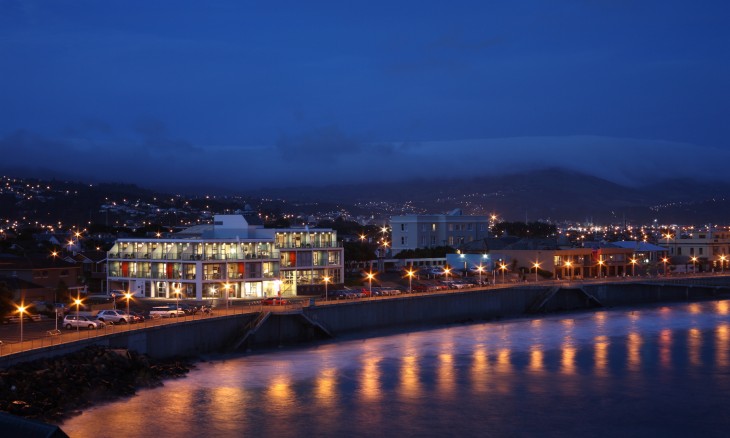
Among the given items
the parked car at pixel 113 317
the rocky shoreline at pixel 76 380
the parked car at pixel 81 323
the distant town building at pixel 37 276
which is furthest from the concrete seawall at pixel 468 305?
the distant town building at pixel 37 276

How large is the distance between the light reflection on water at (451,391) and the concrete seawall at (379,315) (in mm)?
1802

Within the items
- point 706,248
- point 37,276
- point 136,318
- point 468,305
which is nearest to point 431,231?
point 706,248

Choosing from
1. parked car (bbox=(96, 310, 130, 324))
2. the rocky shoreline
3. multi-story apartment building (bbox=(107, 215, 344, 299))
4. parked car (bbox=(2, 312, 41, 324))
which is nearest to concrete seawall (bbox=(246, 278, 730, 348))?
parked car (bbox=(96, 310, 130, 324))

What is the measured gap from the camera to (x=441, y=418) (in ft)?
97.1

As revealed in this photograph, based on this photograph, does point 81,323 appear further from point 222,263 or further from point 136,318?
point 222,263

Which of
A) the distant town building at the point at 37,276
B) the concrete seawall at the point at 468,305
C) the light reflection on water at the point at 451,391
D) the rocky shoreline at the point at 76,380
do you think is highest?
the distant town building at the point at 37,276

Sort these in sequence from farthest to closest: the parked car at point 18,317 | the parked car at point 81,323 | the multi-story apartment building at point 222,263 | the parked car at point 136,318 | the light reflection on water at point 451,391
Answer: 1. the multi-story apartment building at point 222,263
2. the parked car at point 18,317
3. the parked car at point 136,318
4. the parked car at point 81,323
5. the light reflection on water at point 451,391

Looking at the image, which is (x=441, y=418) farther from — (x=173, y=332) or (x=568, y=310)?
(x=568, y=310)

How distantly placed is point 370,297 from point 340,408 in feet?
76.4

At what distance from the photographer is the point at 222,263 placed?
54.7 metres

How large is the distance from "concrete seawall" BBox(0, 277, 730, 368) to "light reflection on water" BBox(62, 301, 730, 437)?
1.80m

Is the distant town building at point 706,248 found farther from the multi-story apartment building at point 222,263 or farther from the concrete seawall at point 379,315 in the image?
the multi-story apartment building at point 222,263

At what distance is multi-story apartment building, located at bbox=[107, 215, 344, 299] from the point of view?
54.4 meters

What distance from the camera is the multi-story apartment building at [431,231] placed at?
3457 inches
